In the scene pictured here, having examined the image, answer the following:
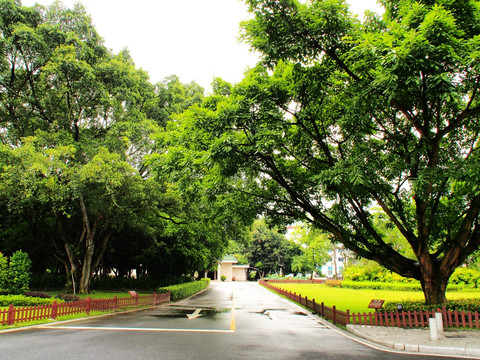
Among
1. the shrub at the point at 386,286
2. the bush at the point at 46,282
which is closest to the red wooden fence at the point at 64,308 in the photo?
the bush at the point at 46,282

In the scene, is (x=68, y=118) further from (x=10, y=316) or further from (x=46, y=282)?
(x=46, y=282)

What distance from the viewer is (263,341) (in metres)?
8.81

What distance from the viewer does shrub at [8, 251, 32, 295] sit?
1667 cm

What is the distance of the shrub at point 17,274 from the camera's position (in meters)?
16.7

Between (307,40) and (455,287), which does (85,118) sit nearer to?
(307,40)

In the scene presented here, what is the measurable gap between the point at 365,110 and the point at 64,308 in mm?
13564

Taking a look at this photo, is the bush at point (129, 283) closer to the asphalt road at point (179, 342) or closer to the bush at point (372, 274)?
the asphalt road at point (179, 342)

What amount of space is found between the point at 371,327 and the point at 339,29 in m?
9.78

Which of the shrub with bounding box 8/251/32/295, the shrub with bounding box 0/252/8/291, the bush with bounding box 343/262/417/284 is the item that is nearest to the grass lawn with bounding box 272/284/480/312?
the bush with bounding box 343/262/417/284

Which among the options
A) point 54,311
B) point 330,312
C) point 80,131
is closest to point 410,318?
point 330,312

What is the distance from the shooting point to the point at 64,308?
12.5m

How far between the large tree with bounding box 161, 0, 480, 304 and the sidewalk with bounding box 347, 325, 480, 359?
2.15 m

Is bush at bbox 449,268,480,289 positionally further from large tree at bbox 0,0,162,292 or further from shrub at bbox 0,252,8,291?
shrub at bbox 0,252,8,291

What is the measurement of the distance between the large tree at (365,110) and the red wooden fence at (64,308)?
26.9 feet
